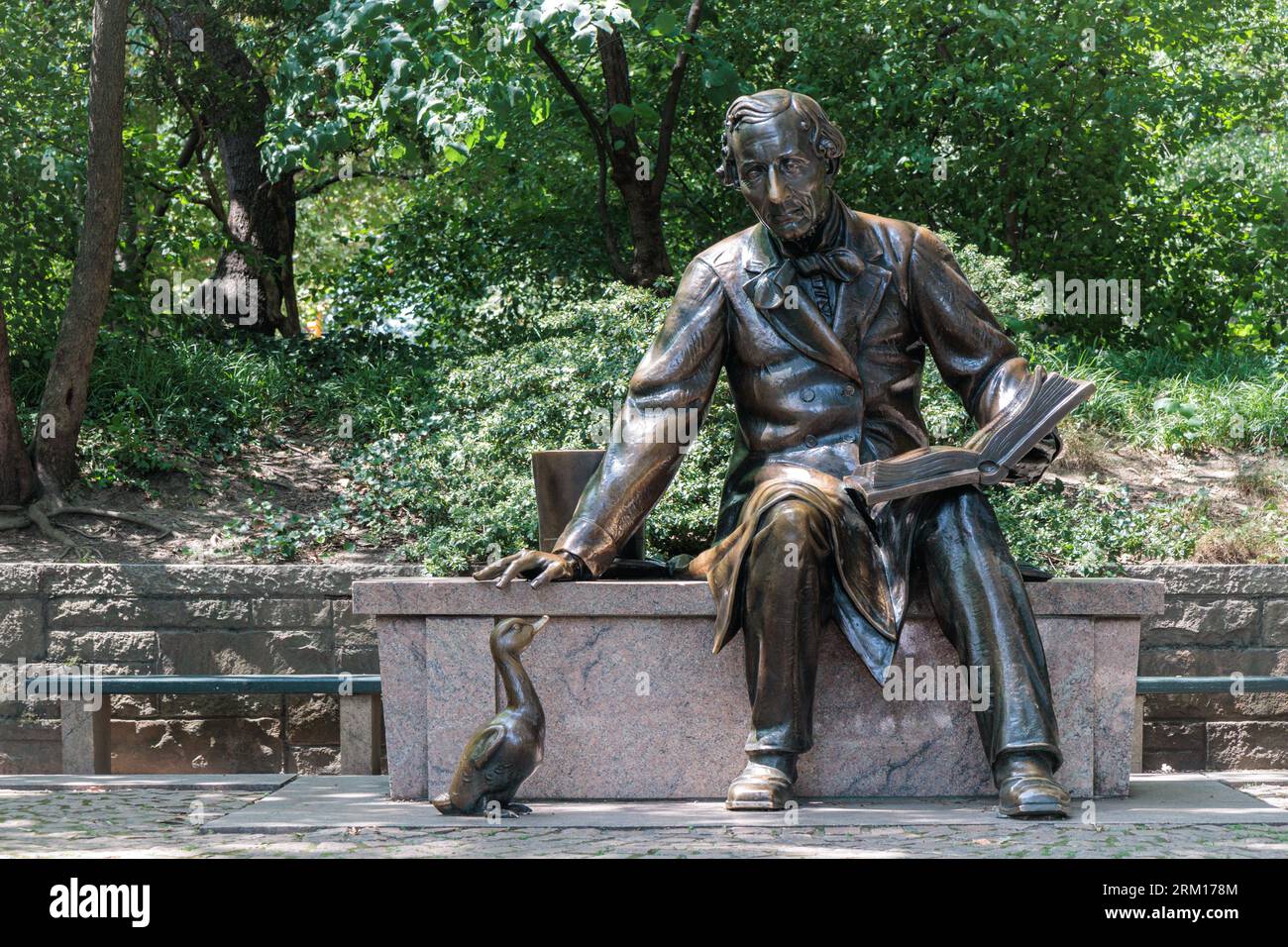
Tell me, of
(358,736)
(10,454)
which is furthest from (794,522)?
(10,454)

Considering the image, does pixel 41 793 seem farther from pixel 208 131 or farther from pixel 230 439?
pixel 208 131

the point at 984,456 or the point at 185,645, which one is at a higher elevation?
the point at 984,456

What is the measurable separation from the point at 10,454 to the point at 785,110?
5401 millimetres

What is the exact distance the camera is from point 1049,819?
4.19m

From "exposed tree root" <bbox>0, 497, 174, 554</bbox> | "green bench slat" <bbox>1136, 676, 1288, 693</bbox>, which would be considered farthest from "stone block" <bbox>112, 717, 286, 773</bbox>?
"green bench slat" <bbox>1136, 676, 1288, 693</bbox>

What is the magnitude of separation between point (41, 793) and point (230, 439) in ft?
13.4

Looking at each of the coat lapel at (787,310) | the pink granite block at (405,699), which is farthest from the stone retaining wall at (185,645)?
the coat lapel at (787,310)

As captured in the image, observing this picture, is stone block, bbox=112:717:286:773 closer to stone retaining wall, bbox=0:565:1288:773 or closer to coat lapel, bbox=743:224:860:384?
stone retaining wall, bbox=0:565:1288:773

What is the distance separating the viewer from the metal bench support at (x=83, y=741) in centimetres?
627

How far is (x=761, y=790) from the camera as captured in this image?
14.3ft

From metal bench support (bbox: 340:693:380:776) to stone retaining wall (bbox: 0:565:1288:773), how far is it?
3.80 ft

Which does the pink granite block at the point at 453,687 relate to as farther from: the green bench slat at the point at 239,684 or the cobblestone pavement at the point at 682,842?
the green bench slat at the point at 239,684

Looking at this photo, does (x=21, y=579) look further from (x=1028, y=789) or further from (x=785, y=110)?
(x=1028, y=789)

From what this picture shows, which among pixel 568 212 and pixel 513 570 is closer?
pixel 513 570
